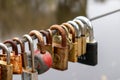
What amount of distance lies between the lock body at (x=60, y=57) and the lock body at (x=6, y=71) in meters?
0.15

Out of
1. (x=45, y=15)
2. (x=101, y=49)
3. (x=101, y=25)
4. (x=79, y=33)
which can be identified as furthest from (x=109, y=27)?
(x=79, y=33)

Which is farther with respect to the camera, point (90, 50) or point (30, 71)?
point (90, 50)

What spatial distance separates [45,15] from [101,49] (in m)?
0.67

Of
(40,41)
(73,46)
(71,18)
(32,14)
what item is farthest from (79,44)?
(32,14)

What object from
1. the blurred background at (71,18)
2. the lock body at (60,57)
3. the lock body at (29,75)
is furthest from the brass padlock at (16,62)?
the blurred background at (71,18)

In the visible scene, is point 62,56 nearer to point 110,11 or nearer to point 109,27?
point 109,27

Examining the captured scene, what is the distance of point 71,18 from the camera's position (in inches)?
95.3

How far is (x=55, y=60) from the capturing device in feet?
2.77

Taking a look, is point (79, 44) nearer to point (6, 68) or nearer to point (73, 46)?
point (73, 46)

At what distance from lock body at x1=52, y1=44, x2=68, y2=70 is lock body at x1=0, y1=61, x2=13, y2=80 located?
15 centimetres

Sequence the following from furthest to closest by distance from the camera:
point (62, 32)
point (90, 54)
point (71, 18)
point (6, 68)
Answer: point (71, 18), point (90, 54), point (62, 32), point (6, 68)

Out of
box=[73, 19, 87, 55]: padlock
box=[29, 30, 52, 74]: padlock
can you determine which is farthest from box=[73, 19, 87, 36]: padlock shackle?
box=[29, 30, 52, 74]: padlock

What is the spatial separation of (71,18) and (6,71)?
1.73m

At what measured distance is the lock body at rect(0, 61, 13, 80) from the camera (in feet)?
2.34
